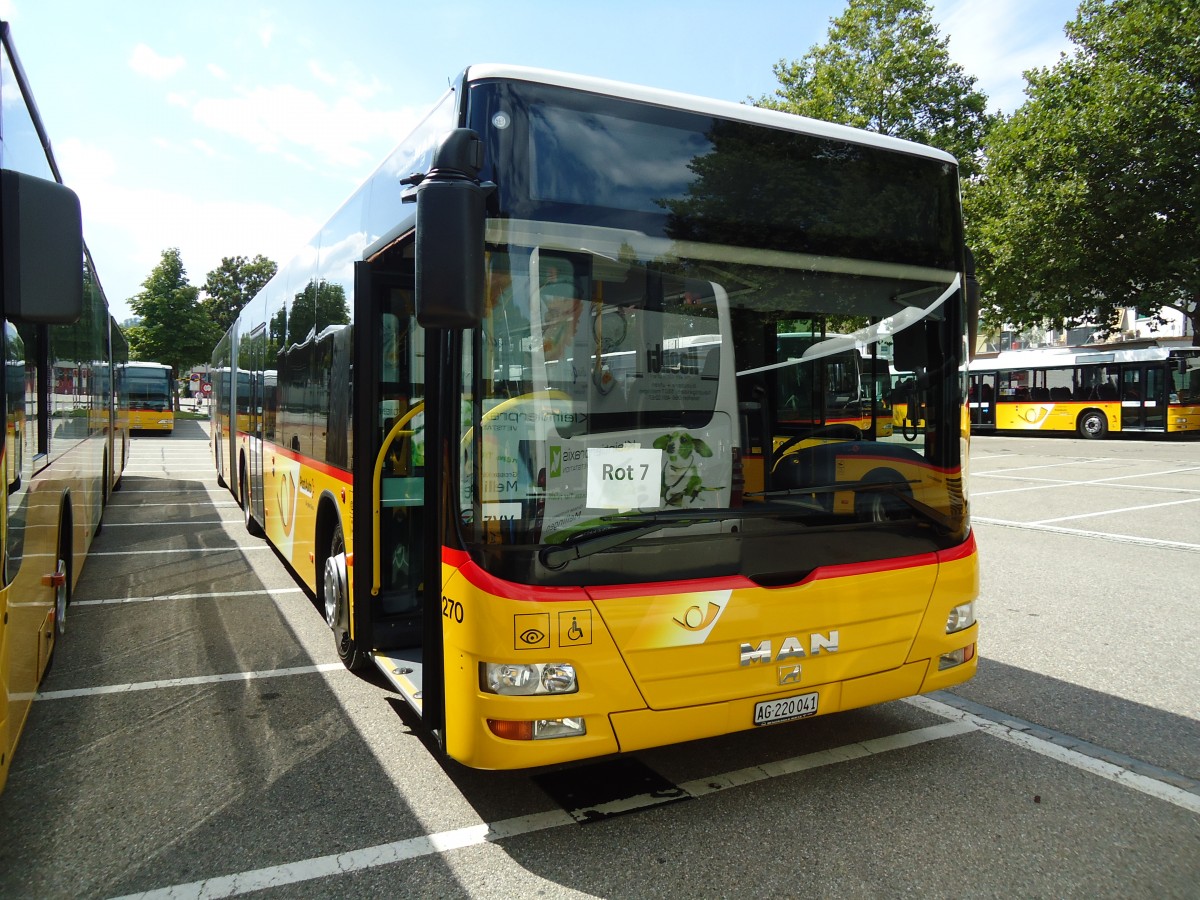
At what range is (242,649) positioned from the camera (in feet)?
18.6

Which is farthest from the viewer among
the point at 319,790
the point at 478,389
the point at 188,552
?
the point at 188,552

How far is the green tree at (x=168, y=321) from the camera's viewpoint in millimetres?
47875

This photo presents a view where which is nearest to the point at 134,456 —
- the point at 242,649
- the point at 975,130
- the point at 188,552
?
the point at 188,552

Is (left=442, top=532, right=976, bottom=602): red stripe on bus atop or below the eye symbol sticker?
atop

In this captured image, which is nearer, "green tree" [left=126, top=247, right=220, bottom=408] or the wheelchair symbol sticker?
the wheelchair symbol sticker

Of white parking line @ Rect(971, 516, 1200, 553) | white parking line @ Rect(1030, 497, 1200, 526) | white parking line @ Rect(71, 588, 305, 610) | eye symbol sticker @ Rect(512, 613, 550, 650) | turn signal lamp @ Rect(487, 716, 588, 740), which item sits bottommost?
white parking line @ Rect(71, 588, 305, 610)

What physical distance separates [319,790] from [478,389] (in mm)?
1886

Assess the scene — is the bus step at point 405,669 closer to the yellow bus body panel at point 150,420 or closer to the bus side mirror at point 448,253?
the bus side mirror at point 448,253

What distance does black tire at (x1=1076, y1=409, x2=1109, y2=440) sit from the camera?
2878 centimetres

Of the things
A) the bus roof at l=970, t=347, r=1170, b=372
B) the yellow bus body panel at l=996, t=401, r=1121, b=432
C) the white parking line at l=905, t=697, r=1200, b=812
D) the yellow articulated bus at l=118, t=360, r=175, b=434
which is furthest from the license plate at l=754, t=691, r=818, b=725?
the yellow articulated bus at l=118, t=360, r=175, b=434

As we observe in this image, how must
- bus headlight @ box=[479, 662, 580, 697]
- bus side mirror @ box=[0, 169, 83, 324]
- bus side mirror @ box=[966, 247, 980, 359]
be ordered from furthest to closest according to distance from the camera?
bus side mirror @ box=[966, 247, 980, 359] → bus headlight @ box=[479, 662, 580, 697] → bus side mirror @ box=[0, 169, 83, 324]

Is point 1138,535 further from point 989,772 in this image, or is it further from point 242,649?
point 242,649

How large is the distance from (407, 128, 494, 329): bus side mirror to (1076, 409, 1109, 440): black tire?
31053 millimetres

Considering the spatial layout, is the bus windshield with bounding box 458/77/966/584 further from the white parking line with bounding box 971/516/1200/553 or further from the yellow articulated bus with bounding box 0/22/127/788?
the white parking line with bounding box 971/516/1200/553
